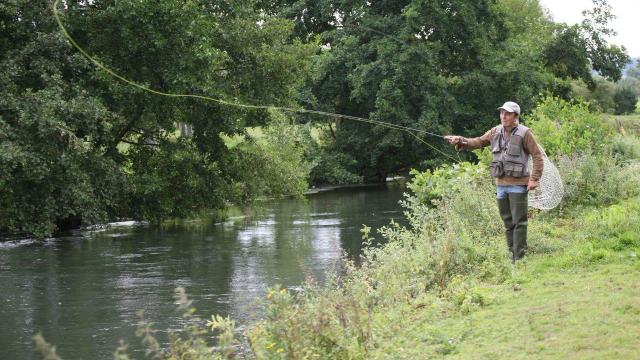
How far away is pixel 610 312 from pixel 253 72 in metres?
18.6

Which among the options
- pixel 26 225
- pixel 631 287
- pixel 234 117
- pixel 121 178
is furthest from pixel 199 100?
pixel 631 287

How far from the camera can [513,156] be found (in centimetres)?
1005

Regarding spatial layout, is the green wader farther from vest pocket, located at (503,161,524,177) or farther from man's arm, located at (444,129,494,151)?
man's arm, located at (444,129,494,151)

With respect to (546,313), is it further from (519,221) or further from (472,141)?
(472,141)

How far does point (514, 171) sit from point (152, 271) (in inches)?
347

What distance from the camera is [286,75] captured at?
2531cm

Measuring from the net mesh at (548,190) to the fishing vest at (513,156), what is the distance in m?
1.19

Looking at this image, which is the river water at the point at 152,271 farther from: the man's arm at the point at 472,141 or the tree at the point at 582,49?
the tree at the point at 582,49

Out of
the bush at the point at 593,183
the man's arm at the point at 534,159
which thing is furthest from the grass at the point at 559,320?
the bush at the point at 593,183

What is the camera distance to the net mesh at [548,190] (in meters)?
11.3

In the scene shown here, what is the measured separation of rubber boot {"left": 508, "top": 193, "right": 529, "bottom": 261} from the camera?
10.1 metres

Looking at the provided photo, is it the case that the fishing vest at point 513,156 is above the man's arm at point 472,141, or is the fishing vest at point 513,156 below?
below

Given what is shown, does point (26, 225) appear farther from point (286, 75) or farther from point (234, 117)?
point (286, 75)

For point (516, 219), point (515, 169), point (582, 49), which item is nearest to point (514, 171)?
point (515, 169)
